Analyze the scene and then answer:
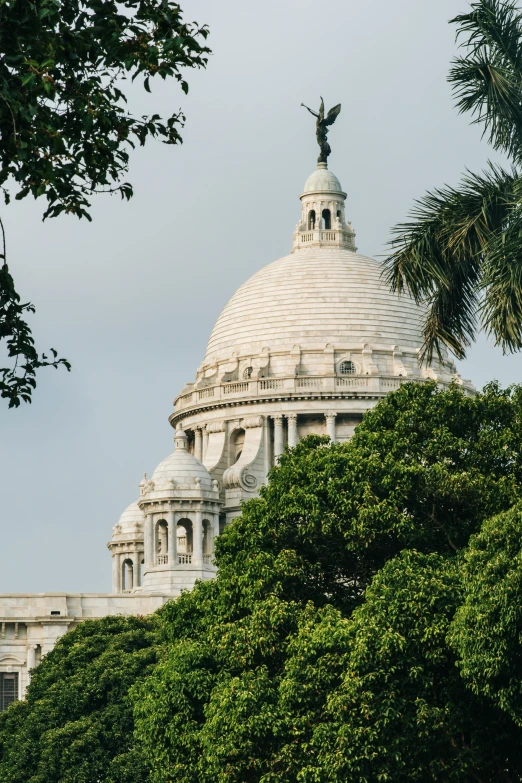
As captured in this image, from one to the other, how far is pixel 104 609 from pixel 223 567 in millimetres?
53815

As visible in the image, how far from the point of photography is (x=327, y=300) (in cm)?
12306

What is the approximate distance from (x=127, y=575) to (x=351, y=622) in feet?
279

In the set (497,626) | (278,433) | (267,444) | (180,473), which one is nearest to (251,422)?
(267,444)

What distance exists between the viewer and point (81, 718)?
70.2 metres

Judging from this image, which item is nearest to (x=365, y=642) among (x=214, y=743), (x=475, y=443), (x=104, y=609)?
(x=214, y=743)

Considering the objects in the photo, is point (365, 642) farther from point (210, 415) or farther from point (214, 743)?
point (210, 415)

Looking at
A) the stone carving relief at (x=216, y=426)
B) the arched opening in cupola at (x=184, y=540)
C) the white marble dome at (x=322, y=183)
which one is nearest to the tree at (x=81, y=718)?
the arched opening in cupola at (x=184, y=540)

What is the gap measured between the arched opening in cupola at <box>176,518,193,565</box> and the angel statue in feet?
101

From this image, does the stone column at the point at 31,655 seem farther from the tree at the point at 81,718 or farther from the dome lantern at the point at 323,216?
the dome lantern at the point at 323,216

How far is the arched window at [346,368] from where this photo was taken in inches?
4658

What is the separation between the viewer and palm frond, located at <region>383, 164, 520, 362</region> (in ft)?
92.3

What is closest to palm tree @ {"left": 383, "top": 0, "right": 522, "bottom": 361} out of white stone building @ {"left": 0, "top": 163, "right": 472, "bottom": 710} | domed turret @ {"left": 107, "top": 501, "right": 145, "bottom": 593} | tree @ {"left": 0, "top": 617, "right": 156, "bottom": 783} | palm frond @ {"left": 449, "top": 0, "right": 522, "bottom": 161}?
palm frond @ {"left": 449, "top": 0, "right": 522, "bottom": 161}

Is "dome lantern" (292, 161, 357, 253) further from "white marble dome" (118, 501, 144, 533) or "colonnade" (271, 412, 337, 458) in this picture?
"white marble dome" (118, 501, 144, 533)

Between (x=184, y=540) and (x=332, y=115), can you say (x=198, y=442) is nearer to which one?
(x=184, y=540)
